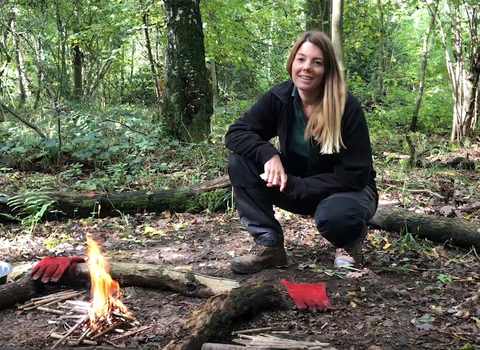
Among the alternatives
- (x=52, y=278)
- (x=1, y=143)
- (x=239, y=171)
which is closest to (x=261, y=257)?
(x=239, y=171)

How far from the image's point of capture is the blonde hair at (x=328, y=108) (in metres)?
2.62

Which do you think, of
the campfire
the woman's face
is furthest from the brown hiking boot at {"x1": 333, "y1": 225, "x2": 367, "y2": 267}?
the campfire

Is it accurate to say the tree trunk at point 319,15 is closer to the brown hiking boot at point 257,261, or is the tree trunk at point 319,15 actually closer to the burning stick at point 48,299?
the brown hiking boot at point 257,261

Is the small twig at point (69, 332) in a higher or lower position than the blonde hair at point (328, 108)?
lower

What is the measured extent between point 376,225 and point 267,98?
1.57 meters

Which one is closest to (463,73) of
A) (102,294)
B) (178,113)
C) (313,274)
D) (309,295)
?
(178,113)

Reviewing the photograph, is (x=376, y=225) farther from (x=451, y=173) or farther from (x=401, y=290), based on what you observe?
(x=451, y=173)

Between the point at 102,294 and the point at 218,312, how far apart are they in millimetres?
736

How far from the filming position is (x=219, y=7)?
8.36 meters

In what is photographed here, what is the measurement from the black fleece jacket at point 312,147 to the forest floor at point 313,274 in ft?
1.91

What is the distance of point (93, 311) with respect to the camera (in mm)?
2221

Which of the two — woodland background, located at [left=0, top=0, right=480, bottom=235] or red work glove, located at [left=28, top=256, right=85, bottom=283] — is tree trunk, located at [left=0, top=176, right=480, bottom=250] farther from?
red work glove, located at [left=28, top=256, right=85, bottom=283]

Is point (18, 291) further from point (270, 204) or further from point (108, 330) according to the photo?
point (270, 204)

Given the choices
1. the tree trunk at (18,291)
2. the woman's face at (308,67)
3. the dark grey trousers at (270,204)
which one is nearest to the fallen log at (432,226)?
the dark grey trousers at (270,204)
